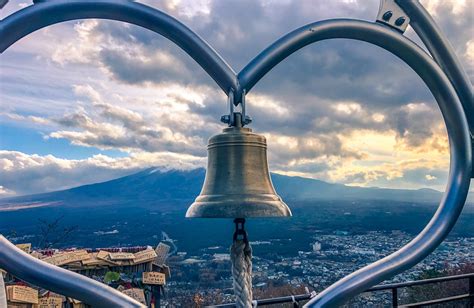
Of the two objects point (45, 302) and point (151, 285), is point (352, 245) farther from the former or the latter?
point (45, 302)

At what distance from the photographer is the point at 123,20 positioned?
7.27ft

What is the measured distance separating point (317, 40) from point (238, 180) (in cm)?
86

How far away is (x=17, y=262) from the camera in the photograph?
79.8 inches

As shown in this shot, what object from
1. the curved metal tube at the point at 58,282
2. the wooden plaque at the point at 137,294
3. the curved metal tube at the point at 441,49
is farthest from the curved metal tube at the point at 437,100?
the wooden plaque at the point at 137,294

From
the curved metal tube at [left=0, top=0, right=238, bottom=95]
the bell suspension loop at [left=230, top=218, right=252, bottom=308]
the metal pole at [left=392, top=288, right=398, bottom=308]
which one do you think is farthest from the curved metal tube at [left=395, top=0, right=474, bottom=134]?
the bell suspension loop at [left=230, top=218, right=252, bottom=308]

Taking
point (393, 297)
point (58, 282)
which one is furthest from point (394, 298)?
point (58, 282)

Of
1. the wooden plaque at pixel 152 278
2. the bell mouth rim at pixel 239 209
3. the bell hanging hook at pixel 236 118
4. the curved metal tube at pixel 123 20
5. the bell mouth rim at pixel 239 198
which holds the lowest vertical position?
the wooden plaque at pixel 152 278

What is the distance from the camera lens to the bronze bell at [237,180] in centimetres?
200

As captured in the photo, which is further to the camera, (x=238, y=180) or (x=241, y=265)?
(x=238, y=180)

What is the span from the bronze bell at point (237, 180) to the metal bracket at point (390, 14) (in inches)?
39.1

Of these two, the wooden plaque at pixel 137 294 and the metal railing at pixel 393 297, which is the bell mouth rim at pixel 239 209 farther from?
the wooden plaque at pixel 137 294

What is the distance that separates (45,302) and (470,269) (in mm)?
8680

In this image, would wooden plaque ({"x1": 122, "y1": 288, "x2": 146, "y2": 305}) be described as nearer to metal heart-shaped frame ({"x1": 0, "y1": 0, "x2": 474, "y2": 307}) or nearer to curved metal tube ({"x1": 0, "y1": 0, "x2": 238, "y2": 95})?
metal heart-shaped frame ({"x1": 0, "y1": 0, "x2": 474, "y2": 307})

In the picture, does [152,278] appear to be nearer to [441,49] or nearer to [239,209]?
[239,209]
